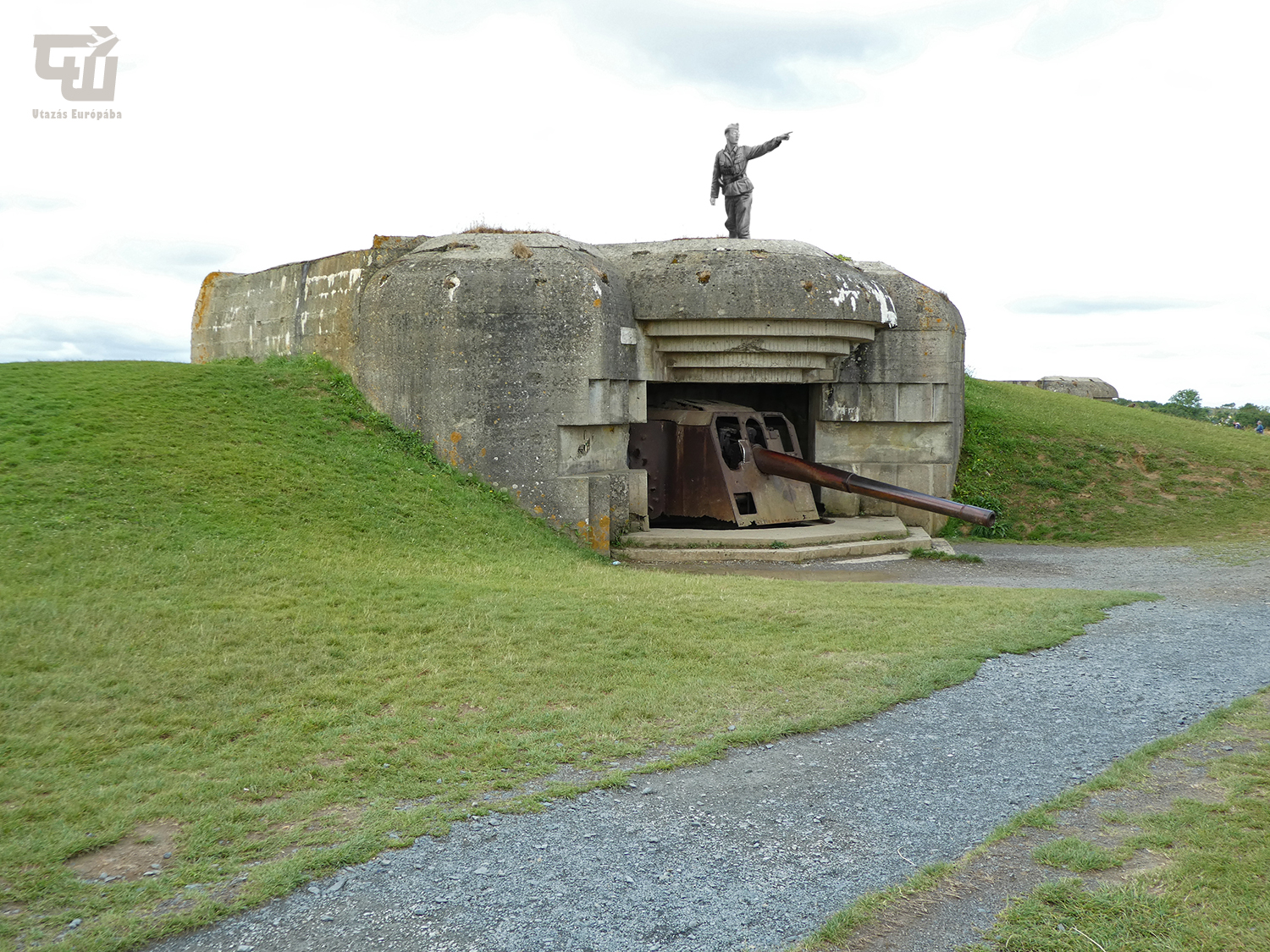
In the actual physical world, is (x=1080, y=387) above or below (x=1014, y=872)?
above

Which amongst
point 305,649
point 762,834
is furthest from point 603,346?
point 762,834

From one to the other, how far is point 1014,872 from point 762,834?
86 cm

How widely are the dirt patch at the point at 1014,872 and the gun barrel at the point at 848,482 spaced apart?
6.64 metres

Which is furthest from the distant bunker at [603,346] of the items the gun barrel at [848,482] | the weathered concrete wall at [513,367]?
the gun barrel at [848,482]

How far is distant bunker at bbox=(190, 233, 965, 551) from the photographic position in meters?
10.5

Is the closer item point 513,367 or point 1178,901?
point 1178,901

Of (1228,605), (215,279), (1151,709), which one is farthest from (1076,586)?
(215,279)

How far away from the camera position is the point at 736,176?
42.7 feet

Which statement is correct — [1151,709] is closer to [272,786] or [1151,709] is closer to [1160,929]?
[1160,929]

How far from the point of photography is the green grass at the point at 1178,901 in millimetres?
2949

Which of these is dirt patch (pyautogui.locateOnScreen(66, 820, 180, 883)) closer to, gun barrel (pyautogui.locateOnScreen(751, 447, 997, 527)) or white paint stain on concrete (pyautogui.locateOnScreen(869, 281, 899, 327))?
gun barrel (pyautogui.locateOnScreen(751, 447, 997, 527))

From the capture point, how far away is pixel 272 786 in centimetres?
423

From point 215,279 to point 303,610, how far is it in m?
10.2

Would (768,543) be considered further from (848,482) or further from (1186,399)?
(1186,399)
